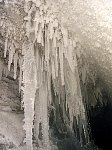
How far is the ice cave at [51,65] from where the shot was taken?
7.67 feet

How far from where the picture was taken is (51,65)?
8.77 ft

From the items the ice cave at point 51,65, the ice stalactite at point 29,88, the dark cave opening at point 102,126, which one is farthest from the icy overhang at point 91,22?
the dark cave opening at point 102,126

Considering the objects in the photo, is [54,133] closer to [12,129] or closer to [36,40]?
[12,129]

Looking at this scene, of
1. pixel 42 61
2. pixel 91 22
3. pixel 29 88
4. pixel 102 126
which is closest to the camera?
pixel 91 22

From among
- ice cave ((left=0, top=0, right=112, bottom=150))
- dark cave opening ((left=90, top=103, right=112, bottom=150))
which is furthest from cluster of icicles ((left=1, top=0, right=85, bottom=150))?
dark cave opening ((left=90, top=103, right=112, bottom=150))

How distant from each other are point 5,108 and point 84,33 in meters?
1.16

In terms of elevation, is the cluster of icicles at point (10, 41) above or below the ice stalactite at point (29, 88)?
above

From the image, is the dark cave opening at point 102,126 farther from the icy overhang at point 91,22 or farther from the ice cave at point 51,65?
the icy overhang at point 91,22

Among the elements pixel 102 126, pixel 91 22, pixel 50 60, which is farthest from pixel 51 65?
pixel 102 126

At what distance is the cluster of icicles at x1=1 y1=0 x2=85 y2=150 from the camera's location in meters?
2.39

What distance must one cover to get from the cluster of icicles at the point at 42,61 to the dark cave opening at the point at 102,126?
1041 mm

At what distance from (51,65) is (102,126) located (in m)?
2.15

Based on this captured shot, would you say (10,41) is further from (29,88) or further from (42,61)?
(29,88)

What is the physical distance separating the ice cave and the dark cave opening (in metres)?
0.45
